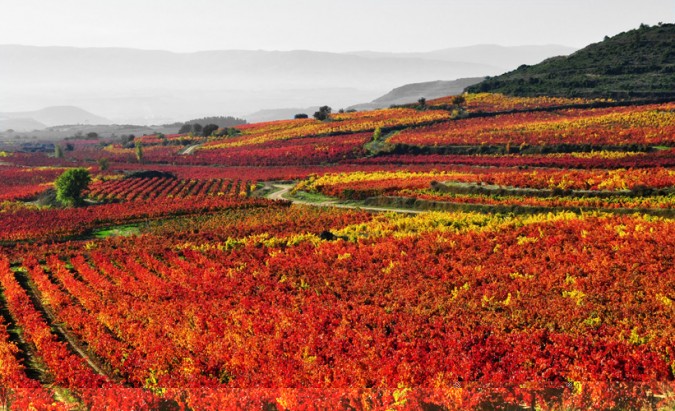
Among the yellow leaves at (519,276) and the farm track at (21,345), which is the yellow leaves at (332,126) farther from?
the farm track at (21,345)

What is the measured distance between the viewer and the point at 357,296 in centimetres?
2388

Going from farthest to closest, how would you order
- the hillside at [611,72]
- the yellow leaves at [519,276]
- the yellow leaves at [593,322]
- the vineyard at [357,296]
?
the hillside at [611,72]
the yellow leaves at [519,276]
the yellow leaves at [593,322]
the vineyard at [357,296]

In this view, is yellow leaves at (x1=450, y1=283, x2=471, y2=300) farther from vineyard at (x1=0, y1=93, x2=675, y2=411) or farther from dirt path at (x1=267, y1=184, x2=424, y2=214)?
dirt path at (x1=267, y1=184, x2=424, y2=214)

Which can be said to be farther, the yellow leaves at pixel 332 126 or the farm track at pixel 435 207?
the yellow leaves at pixel 332 126

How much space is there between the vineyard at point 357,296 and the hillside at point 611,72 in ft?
196

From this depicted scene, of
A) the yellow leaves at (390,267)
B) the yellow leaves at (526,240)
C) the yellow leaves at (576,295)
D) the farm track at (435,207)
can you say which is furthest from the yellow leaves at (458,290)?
the farm track at (435,207)

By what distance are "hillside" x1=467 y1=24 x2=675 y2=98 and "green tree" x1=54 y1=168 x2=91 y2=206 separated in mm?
92172

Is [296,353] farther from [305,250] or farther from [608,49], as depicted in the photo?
[608,49]

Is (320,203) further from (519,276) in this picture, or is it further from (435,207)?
(519,276)

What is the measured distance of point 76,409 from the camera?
15320 mm

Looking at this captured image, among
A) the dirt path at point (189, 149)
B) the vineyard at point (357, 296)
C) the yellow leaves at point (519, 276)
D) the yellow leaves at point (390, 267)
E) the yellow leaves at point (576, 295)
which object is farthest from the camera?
the dirt path at point (189, 149)

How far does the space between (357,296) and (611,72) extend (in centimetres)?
11964

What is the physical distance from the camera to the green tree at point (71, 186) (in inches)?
2318

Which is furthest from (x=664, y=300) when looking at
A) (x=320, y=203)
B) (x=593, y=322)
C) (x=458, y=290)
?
(x=320, y=203)
